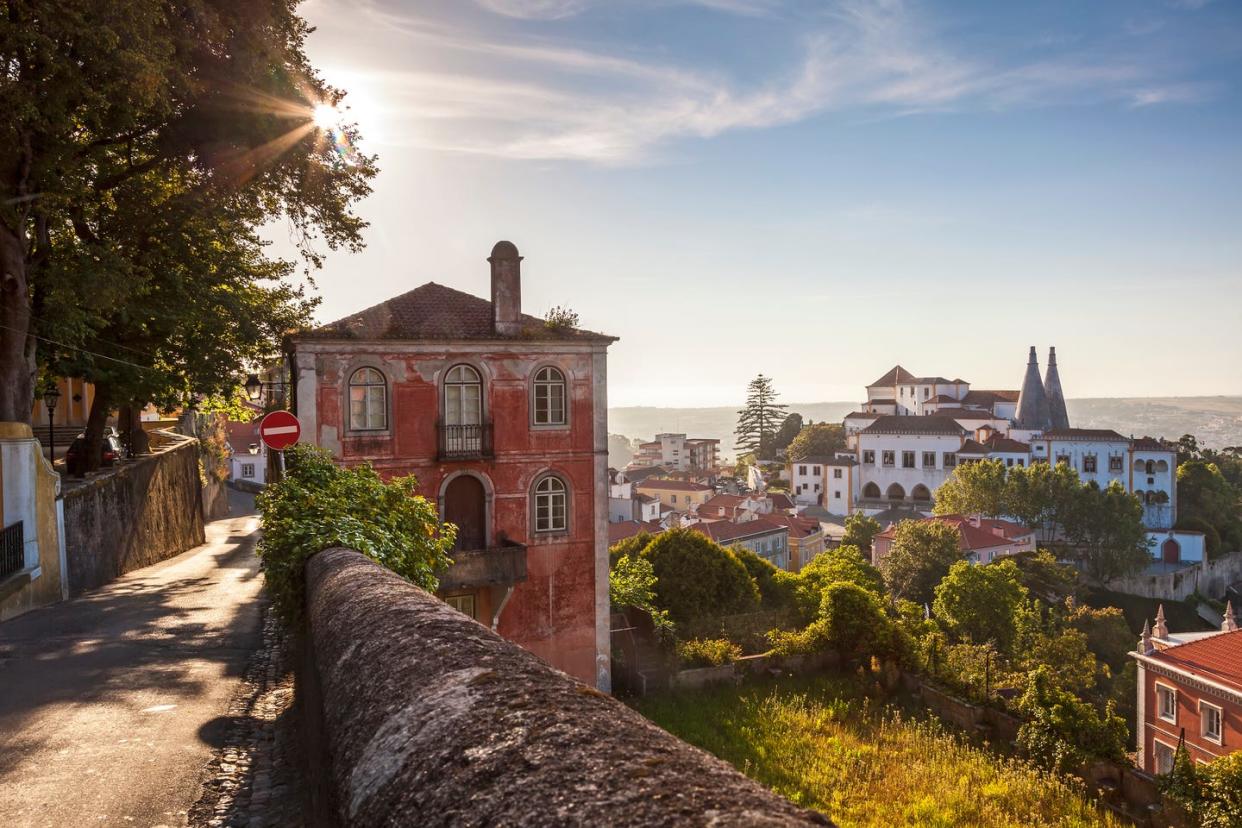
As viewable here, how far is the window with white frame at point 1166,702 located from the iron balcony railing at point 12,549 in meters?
34.3

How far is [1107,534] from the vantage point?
70812 mm

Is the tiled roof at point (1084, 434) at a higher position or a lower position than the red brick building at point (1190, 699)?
higher

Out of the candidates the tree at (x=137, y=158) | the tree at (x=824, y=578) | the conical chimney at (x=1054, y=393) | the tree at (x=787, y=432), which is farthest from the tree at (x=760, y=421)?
the tree at (x=137, y=158)

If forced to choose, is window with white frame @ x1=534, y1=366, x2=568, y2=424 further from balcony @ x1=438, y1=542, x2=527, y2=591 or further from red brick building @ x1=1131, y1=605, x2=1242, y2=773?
red brick building @ x1=1131, y1=605, x2=1242, y2=773

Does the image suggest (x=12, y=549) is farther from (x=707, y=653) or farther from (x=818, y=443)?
(x=818, y=443)

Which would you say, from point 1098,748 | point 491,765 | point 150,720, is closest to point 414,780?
point 491,765

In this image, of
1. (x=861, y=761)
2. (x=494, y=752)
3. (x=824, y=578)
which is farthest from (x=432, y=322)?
(x=824, y=578)

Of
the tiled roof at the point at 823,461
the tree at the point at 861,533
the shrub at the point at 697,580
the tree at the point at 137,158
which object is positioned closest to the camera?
the tree at the point at 137,158

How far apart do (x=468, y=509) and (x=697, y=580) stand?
14.8 m

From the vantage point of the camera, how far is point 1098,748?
21.1 meters

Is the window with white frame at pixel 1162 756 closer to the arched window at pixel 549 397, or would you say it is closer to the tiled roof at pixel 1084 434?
the arched window at pixel 549 397

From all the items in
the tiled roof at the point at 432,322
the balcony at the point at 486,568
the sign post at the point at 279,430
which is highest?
the tiled roof at the point at 432,322

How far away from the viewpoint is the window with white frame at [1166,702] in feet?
97.8

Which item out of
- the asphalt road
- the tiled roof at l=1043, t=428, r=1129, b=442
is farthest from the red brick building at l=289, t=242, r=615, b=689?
the tiled roof at l=1043, t=428, r=1129, b=442
